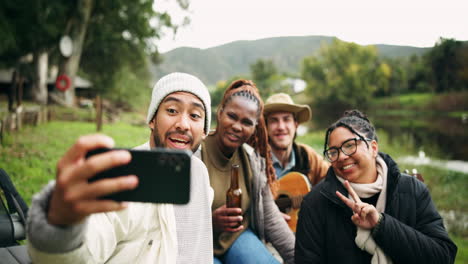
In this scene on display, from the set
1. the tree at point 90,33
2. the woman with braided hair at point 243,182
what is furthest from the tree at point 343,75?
the woman with braided hair at point 243,182

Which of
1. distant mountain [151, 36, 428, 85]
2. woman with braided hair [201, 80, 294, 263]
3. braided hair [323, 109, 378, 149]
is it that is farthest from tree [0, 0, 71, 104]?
distant mountain [151, 36, 428, 85]

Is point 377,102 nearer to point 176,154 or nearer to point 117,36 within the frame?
point 117,36

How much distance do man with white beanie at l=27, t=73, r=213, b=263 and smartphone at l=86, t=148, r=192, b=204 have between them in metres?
0.05

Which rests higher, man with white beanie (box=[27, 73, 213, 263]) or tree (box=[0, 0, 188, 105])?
tree (box=[0, 0, 188, 105])

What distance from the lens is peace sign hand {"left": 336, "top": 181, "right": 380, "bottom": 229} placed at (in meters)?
2.04

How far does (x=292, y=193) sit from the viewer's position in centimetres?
384

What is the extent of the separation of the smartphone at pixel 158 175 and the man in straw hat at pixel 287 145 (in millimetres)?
3080

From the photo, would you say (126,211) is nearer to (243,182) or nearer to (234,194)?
(234,194)

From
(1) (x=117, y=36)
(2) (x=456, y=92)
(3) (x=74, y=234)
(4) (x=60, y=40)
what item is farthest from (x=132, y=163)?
(2) (x=456, y=92)

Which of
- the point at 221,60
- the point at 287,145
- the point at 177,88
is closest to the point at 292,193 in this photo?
the point at 287,145

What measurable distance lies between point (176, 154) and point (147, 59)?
29338mm

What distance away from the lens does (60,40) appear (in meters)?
20.0

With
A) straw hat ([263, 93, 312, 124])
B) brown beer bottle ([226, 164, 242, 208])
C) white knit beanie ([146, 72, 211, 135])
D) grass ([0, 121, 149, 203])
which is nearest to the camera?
white knit beanie ([146, 72, 211, 135])

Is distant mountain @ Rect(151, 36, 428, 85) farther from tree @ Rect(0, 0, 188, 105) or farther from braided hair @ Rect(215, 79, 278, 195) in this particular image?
braided hair @ Rect(215, 79, 278, 195)
